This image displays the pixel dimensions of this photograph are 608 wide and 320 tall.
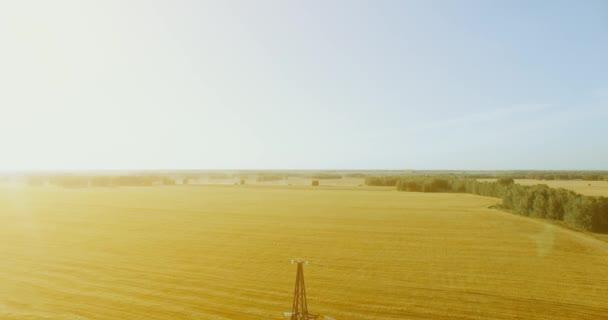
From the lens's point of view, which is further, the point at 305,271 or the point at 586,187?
the point at 586,187

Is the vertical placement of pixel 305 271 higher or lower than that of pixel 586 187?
lower

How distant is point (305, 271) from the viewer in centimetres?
2717

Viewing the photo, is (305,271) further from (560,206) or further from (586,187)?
(586,187)

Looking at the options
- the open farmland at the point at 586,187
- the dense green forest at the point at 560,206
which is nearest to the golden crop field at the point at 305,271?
the dense green forest at the point at 560,206

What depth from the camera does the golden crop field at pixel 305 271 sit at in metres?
20.1

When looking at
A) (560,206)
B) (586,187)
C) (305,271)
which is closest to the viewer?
(305,271)

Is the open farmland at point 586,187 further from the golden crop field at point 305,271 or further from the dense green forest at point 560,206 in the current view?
the golden crop field at point 305,271

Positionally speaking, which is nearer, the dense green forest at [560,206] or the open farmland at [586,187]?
the dense green forest at [560,206]

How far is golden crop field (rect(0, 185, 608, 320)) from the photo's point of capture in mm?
20078

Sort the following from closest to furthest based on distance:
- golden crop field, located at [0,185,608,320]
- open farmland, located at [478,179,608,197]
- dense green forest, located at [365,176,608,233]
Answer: golden crop field, located at [0,185,608,320], dense green forest, located at [365,176,608,233], open farmland, located at [478,179,608,197]

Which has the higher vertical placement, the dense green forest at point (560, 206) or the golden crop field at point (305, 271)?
the dense green forest at point (560, 206)

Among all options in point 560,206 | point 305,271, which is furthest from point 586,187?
point 305,271

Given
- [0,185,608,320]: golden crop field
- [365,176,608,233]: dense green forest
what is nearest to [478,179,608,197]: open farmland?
[365,176,608,233]: dense green forest

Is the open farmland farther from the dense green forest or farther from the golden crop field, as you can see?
the golden crop field
